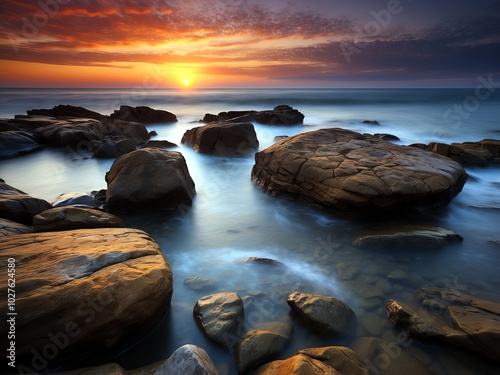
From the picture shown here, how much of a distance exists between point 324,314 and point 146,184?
175 inches

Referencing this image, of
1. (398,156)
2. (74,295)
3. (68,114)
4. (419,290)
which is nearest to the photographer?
(74,295)

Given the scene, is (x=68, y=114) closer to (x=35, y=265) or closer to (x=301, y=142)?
(x=301, y=142)

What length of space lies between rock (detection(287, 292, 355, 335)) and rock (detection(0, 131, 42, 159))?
42.9 feet

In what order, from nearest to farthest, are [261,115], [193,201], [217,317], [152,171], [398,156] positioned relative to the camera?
1. [217,317]
2. [152,171]
3. [398,156]
4. [193,201]
5. [261,115]

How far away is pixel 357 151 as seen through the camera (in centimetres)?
666

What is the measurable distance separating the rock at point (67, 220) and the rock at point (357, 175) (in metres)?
4.12

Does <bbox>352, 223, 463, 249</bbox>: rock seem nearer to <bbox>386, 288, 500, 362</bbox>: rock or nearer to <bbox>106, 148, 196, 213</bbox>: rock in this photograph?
<bbox>386, 288, 500, 362</bbox>: rock

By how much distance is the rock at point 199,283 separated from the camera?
371 centimetres

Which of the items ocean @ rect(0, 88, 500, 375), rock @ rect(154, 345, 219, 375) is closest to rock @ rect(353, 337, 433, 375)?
ocean @ rect(0, 88, 500, 375)

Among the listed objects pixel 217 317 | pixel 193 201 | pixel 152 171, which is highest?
pixel 152 171

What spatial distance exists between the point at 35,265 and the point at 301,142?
6.10 m

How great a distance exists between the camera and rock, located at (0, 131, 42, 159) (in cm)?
1065

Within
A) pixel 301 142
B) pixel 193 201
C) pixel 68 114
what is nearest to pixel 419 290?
pixel 301 142

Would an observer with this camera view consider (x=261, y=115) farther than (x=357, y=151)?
Yes
